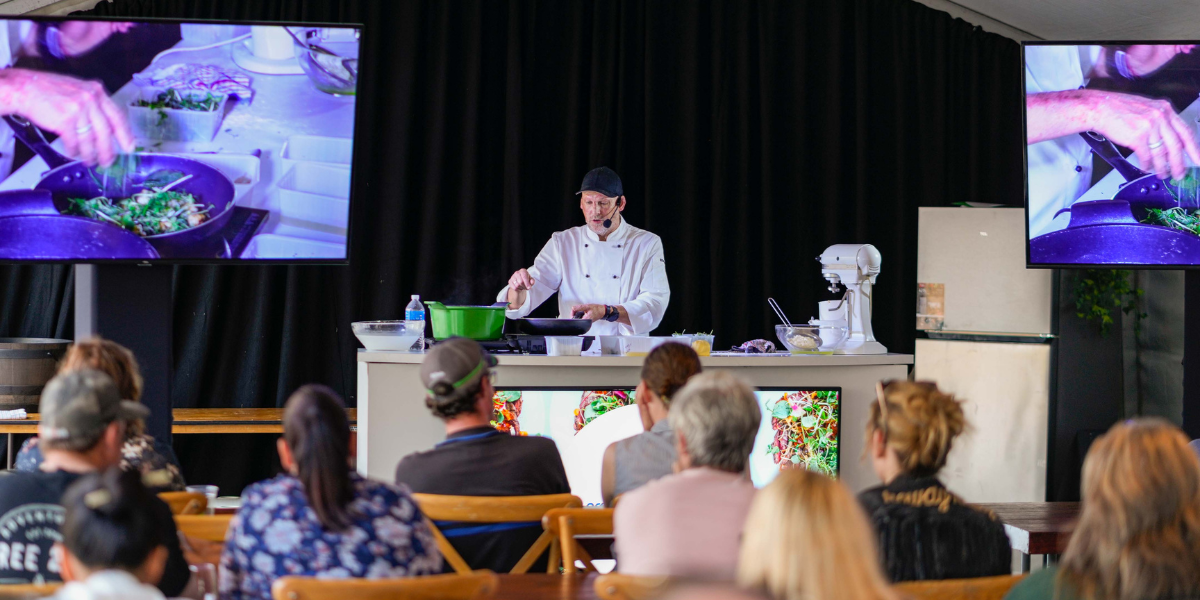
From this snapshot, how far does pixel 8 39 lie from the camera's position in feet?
10.2

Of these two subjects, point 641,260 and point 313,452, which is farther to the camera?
point 641,260

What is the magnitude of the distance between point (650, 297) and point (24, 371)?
A: 2.76 m

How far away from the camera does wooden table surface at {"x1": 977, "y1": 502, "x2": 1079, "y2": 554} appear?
271 cm

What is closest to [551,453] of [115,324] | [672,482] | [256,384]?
[672,482]

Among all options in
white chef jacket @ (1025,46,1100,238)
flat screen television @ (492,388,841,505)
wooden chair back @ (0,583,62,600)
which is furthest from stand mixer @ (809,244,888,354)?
wooden chair back @ (0,583,62,600)

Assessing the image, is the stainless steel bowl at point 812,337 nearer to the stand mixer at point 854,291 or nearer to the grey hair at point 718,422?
the stand mixer at point 854,291

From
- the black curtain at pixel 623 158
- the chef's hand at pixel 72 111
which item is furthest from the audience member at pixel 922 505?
the black curtain at pixel 623 158

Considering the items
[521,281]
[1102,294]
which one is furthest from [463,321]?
[1102,294]

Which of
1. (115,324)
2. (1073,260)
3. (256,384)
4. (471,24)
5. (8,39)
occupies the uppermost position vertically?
(471,24)

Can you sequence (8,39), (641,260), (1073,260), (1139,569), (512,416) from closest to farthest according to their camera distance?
(1139,569) → (8,39) → (512,416) → (1073,260) → (641,260)

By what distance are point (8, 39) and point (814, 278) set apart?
4.39 metres

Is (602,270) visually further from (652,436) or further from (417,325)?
(652,436)

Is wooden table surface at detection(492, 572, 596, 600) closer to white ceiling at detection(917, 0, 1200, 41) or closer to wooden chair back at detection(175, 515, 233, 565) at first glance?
wooden chair back at detection(175, 515, 233, 565)

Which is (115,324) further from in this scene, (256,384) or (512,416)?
(256,384)
